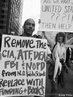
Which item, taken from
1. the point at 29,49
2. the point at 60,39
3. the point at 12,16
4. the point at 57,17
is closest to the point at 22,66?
the point at 29,49

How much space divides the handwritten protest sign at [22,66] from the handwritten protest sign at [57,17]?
43 cm

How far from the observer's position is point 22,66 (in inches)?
92.3

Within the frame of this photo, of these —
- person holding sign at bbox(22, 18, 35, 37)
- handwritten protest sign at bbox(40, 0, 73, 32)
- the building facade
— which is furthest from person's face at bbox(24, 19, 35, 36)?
the building facade

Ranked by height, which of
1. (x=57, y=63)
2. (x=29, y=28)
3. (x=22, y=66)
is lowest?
(x=57, y=63)

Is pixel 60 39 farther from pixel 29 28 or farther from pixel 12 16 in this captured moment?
pixel 29 28

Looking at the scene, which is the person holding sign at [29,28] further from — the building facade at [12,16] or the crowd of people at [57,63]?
the crowd of people at [57,63]

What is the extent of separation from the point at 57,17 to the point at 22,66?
0.75m

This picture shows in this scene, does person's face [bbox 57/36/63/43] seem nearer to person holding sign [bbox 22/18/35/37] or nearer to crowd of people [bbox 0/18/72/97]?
crowd of people [bbox 0/18/72/97]

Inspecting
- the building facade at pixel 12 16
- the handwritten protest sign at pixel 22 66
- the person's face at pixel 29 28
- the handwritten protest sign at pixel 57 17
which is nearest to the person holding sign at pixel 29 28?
the person's face at pixel 29 28

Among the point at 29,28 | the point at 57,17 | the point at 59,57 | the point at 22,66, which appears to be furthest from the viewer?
the point at 59,57

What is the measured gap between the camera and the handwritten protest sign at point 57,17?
2.80 m

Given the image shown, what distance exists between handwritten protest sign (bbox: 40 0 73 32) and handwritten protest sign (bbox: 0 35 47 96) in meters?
0.43

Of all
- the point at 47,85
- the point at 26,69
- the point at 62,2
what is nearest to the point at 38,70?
the point at 26,69

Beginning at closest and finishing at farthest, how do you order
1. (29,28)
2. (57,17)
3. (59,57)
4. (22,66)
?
1. (22,66)
2. (29,28)
3. (57,17)
4. (59,57)
